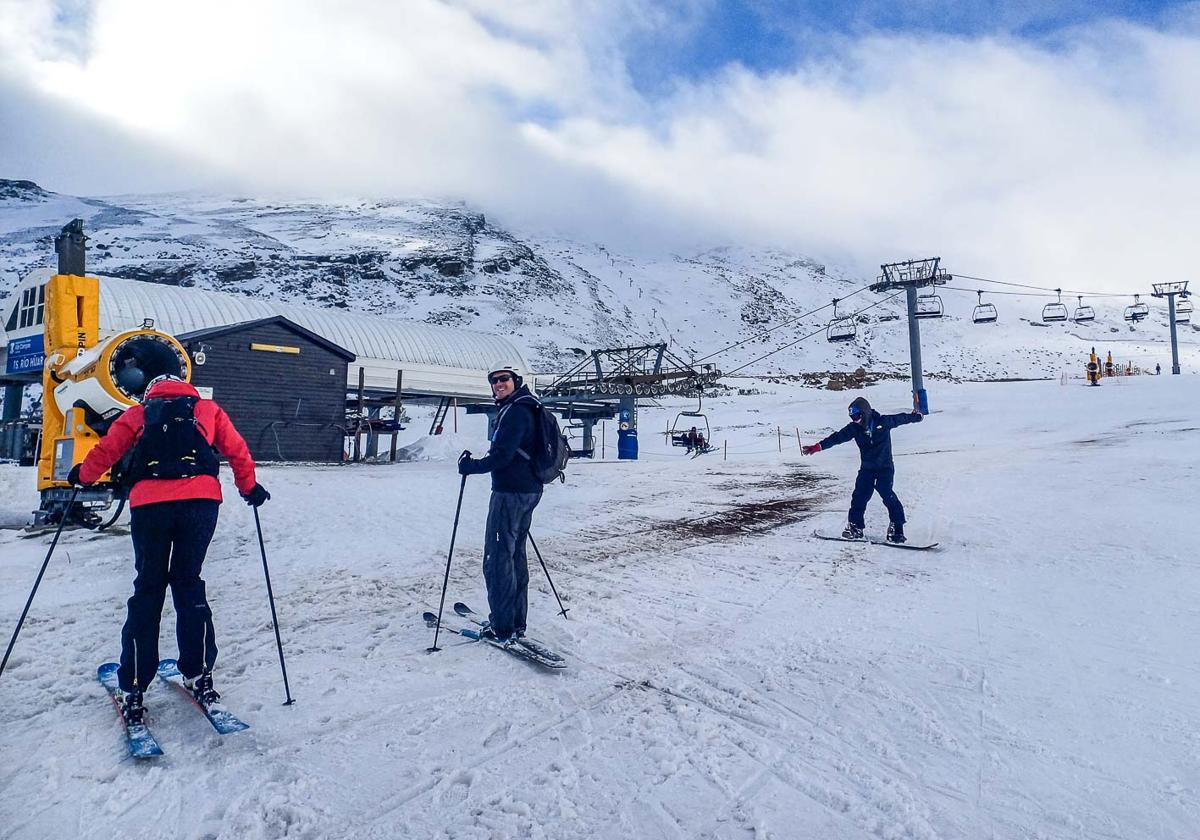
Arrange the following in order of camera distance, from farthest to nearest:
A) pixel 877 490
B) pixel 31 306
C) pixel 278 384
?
pixel 278 384 → pixel 31 306 → pixel 877 490

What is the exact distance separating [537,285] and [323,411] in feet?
192

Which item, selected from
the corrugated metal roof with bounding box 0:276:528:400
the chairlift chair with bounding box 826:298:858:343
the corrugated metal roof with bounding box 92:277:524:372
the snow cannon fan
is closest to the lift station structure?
the corrugated metal roof with bounding box 0:276:528:400

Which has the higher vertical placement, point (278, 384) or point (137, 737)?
point (278, 384)

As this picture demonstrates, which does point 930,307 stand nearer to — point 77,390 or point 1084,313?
point 1084,313

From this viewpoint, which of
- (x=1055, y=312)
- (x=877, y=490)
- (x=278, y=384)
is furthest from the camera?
(x=1055, y=312)

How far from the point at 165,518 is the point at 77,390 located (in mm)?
6625

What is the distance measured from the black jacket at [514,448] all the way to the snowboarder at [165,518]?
5.24 feet

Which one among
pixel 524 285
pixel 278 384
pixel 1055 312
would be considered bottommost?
pixel 278 384

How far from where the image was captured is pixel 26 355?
20.2 m

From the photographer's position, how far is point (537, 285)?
3155 inches

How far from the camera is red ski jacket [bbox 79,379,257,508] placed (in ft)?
11.7

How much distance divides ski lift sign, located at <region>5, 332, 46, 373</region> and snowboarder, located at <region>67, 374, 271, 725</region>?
20.9 meters

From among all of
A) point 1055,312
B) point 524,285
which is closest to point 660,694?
point 1055,312

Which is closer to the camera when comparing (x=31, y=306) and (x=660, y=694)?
(x=660, y=694)
